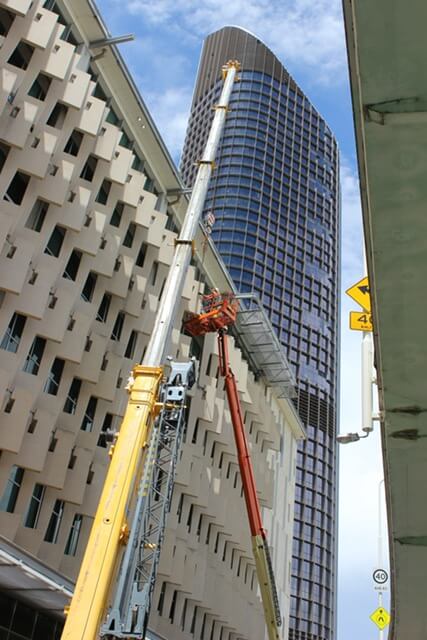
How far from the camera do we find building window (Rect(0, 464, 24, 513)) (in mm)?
22750

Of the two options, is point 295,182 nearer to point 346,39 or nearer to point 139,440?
point 139,440

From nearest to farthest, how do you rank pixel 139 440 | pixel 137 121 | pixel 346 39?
pixel 346 39 < pixel 139 440 < pixel 137 121

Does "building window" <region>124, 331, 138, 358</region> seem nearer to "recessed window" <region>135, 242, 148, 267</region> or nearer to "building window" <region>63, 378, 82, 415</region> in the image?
"recessed window" <region>135, 242, 148, 267</region>

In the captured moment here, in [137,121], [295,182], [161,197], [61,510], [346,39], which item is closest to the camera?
[346,39]

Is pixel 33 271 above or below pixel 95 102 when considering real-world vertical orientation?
below

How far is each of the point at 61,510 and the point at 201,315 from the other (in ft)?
40.2

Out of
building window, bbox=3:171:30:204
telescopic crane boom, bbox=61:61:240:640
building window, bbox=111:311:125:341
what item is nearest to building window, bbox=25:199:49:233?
building window, bbox=3:171:30:204

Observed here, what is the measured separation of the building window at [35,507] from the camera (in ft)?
78.6

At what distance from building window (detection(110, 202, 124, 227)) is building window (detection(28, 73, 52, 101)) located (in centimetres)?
576

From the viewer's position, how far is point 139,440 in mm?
15477

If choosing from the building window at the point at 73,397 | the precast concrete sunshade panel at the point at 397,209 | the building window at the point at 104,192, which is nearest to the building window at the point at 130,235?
the building window at the point at 104,192

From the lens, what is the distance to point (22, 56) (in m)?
25.4

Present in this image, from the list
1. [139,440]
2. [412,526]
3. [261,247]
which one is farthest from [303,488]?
[412,526]

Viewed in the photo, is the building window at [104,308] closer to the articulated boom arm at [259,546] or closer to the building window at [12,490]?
the articulated boom arm at [259,546]
